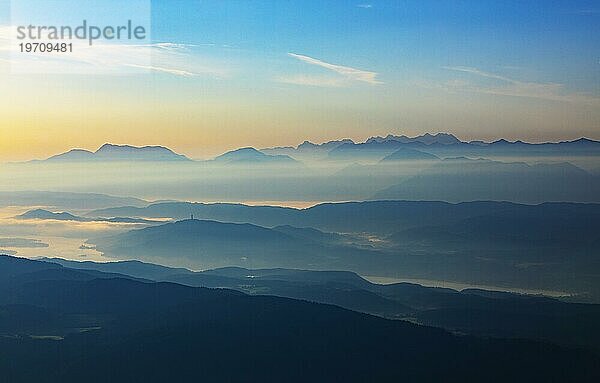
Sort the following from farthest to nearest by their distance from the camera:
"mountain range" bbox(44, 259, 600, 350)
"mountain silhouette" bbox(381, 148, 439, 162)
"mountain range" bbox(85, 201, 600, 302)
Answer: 1. "mountain range" bbox(85, 201, 600, 302)
2. "mountain silhouette" bbox(381, 148, 439, 162)
3. "mountain range" bbox(44, 259, 600, 350)

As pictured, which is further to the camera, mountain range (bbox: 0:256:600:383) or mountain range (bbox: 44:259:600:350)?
mountain range (bbox: 44:259:600:350)

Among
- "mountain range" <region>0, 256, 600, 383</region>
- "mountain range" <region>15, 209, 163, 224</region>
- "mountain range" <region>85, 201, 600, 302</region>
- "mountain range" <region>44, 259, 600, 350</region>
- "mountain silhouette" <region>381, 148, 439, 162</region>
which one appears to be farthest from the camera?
"mountain range" <region>85, 201, 600, 302</region>

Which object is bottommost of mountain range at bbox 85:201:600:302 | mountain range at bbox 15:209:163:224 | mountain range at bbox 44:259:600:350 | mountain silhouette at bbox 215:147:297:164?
mountain range at bbox 44:259:600:350

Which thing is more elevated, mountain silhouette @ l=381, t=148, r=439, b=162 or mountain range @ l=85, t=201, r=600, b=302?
mountain silhouette @ l=381, t=148, r=439, b=162

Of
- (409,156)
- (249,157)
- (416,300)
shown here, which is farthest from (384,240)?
(249,157)

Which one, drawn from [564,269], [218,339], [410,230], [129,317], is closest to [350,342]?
[218,339]

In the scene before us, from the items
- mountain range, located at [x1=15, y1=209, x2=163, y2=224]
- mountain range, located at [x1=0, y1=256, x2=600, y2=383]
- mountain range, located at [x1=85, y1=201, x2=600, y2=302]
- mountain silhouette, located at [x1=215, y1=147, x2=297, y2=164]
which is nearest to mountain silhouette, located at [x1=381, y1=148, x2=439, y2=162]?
mountain range, located at [x1=85, y1=201, x2=600, y2=302]

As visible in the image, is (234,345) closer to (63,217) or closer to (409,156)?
(63,217)

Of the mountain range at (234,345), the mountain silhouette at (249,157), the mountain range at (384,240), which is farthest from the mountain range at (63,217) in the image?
the mountain silhouette at (249,157)

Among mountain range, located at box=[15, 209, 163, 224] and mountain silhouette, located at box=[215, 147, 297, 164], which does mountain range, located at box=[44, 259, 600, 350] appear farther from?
mountain silhouette, located at box=[215, 147, 297, 164]

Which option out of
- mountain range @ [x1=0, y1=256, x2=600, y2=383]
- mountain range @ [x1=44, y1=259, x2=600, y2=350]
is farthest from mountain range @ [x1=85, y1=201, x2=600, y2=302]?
mountain range @ [x1=0, y1=256, x2=600, y2=383]

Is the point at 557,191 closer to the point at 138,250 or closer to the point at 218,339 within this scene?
the point at 218,339
